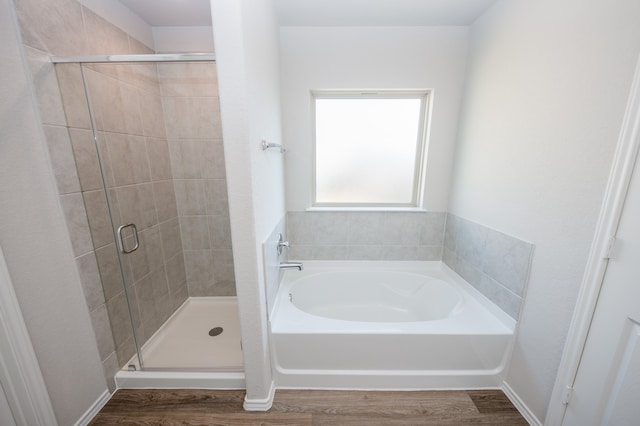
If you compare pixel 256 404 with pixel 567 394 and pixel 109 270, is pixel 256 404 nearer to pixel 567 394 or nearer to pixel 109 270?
pixel 109 270

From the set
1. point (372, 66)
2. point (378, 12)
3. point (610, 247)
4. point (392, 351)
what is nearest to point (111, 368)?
point (392, 351)

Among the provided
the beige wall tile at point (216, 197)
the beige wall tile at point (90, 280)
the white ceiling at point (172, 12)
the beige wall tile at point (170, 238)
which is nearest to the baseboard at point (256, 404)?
the beige wall tile at point (90, 280)

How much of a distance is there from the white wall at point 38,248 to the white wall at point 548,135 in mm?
2391

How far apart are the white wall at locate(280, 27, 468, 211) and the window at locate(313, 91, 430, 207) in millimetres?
111

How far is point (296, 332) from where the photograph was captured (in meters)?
1.38

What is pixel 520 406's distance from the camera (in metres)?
1.32

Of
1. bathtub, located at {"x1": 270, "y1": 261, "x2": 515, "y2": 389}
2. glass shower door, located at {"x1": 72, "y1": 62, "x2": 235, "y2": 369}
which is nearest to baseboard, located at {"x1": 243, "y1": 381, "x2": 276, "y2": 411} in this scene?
bathtub, located at {"x1": 270, "y1": 261, "x2": 515, "y2": 389}

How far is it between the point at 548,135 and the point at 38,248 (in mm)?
2479

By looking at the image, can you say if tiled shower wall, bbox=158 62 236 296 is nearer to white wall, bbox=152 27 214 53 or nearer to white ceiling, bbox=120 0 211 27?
white wall, bbox=152 27 214 53

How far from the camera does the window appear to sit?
2.00 metres

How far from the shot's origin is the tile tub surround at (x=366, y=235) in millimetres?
2100

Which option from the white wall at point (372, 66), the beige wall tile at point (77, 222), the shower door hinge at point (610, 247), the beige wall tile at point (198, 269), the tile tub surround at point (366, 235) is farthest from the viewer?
the beige wall tile at point (198, 269)

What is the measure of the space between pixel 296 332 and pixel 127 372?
1.13 metres

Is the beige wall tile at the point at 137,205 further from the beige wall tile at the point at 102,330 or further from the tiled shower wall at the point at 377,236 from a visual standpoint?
the tiled shower wall at the point at 377,236
